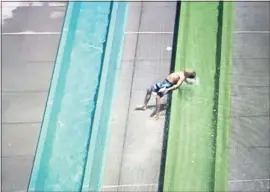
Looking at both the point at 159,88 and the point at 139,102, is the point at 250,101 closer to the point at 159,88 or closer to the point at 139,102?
the point at 159,88

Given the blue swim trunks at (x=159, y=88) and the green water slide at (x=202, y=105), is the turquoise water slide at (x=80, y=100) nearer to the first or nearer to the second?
the blue swim trunks at (x=159, y=88)

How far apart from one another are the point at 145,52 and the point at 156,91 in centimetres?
147

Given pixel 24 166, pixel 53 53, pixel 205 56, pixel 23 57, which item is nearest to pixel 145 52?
pixel 205 56

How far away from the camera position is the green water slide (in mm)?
8469

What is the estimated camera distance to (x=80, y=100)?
983 cm

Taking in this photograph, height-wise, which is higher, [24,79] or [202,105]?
[24,79]

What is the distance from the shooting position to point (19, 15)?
11398 millimetres

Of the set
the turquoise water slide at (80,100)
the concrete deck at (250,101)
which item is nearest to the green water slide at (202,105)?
the concrete deck at (250,101)

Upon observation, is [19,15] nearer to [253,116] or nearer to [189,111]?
[189,111]

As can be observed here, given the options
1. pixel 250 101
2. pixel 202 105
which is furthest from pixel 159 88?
pixel 250 101

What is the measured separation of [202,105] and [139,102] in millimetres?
1307

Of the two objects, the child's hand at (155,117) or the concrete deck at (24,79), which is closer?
the concrete deck at (24,79)

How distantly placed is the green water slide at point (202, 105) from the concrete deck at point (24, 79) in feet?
9.29

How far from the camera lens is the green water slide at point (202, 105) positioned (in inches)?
333
